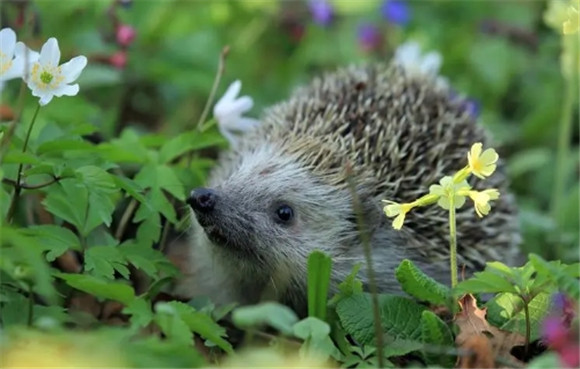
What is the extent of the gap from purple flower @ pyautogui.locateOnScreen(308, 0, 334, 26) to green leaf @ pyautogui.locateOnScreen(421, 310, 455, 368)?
2541 mm

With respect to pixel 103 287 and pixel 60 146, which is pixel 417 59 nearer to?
pixel 60 146

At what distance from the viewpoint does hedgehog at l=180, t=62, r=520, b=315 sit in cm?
270

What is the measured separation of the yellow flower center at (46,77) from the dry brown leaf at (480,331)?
1.10 m

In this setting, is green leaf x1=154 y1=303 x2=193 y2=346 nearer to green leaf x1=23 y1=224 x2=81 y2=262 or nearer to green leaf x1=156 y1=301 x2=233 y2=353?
green leaf x1=156 y1=301 x2=233 y2=353

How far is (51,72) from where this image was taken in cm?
224

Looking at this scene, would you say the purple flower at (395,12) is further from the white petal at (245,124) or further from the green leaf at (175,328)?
the green leaf at (175,328)

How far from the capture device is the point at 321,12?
442 cm

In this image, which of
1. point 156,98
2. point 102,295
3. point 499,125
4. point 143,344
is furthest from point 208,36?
point 143,344

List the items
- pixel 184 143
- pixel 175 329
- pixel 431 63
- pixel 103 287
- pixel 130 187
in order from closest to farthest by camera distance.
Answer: pixel 175 329
pixel 103 287
pixel 130 187
pixel 184 143
pixel 431 63

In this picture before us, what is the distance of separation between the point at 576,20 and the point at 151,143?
1.26 meters

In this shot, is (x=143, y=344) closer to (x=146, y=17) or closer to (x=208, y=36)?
(x=146, y=17)

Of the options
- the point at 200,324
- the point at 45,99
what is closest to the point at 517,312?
the point at 200,324

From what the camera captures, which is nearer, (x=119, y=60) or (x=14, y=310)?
(x=14, y=310)

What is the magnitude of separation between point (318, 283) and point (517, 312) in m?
0.47
